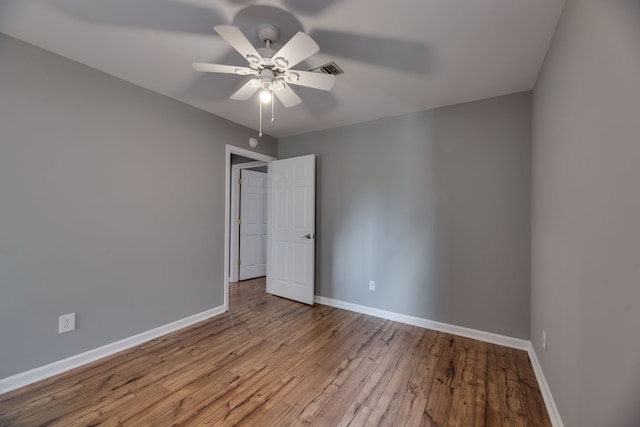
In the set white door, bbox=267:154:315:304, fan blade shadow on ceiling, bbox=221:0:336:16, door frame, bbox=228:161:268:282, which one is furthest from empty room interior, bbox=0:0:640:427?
door frame, bbox=228:161:268:282

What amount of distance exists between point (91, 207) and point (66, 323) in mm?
943

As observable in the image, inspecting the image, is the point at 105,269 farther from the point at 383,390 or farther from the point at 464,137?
the point at 464,137

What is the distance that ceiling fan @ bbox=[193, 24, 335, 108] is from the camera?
1.42 meters

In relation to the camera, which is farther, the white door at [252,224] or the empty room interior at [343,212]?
the white door at [252,224]

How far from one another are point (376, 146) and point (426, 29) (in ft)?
5.19

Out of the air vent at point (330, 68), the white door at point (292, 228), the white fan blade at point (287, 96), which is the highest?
the air vent at point (330, 68)

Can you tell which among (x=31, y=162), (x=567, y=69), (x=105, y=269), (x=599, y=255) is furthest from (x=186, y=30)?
(x=599, y=255)

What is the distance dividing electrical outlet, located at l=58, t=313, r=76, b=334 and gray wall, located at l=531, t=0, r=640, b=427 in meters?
3.25

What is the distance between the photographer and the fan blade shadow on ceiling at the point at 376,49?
175 cm

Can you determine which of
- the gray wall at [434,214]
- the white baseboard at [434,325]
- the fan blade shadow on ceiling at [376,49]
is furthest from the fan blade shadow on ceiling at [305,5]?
the white baseboard at [434,325]

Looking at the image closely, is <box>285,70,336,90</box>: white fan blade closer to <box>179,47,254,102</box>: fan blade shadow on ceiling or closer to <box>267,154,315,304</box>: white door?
<box>179,47,254,102</box>: fan blade shadow on ceiling

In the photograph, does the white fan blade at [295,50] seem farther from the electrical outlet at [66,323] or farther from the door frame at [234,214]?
the door frame at [234,214]

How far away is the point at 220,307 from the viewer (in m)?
3.18

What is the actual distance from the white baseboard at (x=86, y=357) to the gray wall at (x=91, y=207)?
5 centimetres
